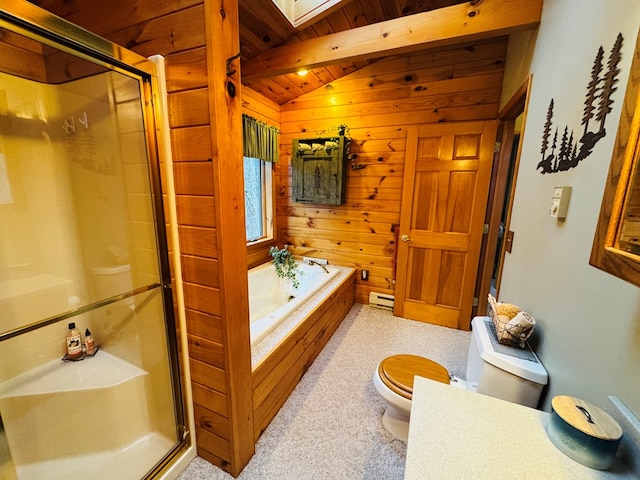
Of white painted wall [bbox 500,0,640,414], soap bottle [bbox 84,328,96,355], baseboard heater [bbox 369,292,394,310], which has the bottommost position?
baseboard heater [bbox 369,292,394,310]

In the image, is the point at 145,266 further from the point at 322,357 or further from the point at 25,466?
the point at 322,357

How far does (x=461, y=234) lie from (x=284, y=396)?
6.89 ft

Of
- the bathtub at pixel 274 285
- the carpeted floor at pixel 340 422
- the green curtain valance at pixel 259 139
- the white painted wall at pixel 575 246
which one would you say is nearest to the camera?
the white painted wall at pixel 575 246

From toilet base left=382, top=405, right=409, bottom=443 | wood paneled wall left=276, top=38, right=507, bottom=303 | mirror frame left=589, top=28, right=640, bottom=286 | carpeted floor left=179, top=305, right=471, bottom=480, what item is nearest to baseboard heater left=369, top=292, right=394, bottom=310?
wood paneled wall left=276, top=38, right=507, bottom=303

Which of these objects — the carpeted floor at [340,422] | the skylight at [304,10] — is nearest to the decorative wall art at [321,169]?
the skylight at [304,10]

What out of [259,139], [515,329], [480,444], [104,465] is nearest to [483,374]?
[515,329]

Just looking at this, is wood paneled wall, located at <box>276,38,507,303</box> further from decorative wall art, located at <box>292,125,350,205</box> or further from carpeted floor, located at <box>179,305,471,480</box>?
carpeted floor, located at <box>179,305,471,480</box>

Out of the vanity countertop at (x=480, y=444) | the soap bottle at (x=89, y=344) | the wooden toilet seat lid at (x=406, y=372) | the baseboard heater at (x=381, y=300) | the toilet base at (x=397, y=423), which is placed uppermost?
the vanity countertop at (x=480, y=444)

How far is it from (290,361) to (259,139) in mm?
2118

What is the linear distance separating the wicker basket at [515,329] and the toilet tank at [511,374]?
0.10ft

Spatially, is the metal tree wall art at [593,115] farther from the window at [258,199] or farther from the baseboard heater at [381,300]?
the window at [258,199]

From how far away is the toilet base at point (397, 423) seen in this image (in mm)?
1470

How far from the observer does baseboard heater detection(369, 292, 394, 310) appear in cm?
296

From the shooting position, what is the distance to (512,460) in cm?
62
